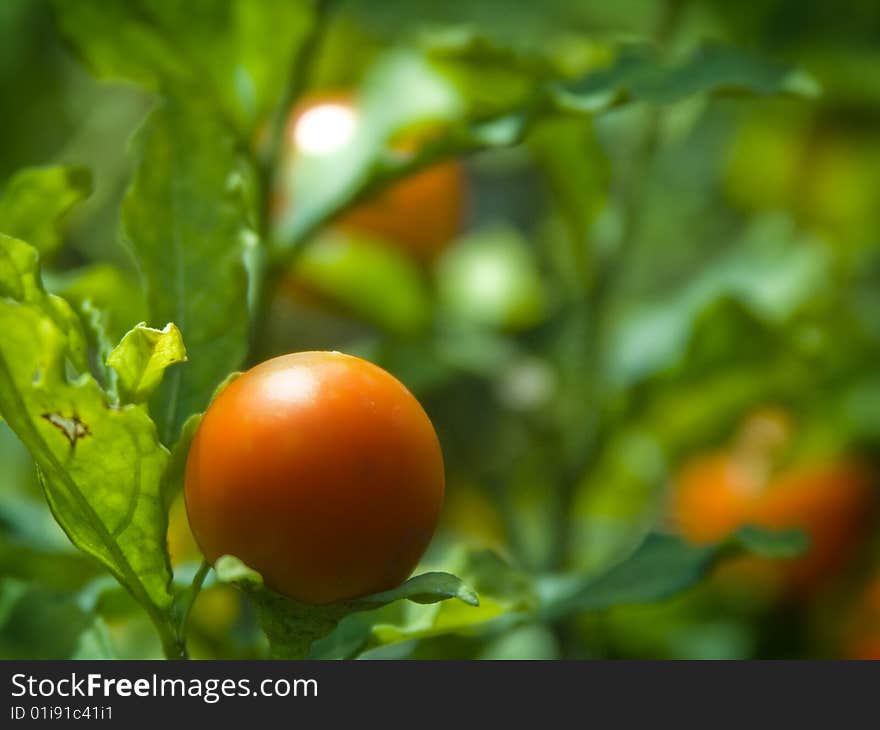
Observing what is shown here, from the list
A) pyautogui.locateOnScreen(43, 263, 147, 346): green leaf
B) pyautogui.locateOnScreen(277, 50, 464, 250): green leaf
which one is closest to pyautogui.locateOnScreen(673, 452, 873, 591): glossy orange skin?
pyautogui.locateOnScreen(277, 50, 464, 250): green leaf

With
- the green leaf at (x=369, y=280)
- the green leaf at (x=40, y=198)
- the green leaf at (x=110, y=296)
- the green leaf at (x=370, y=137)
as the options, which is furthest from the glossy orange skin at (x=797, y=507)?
the green leaf at (x=40, y=198)

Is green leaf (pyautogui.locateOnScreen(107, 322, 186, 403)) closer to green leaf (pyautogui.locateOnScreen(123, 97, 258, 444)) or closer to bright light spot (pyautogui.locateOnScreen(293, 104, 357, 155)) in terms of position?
green leaf (pyautogui.locateOnScreen(123, 97, 258, 444))

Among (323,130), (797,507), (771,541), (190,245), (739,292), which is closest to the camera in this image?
(190,245)

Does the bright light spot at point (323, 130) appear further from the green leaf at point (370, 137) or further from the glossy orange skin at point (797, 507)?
the glossy orange skin at point (797, 507)

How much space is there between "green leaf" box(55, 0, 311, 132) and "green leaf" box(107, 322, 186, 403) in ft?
1.10

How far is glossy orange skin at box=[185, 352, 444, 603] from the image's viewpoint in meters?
0.56

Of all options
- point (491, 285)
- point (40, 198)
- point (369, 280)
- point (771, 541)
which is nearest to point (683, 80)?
point (771, 541)

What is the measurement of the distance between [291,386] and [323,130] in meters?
0.61

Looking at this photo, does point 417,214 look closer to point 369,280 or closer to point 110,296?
point 369,280

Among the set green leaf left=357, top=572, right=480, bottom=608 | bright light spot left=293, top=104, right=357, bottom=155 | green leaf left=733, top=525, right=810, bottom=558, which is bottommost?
green leaf left=357, top=572, right=480, bottom=608

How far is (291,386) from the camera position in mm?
571

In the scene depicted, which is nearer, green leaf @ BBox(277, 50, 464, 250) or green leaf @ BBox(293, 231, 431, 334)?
green leaf @ BBox(277, 50, 464, 250)

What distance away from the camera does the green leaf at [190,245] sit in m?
0.68

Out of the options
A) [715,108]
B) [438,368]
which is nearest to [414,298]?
[438,368]
